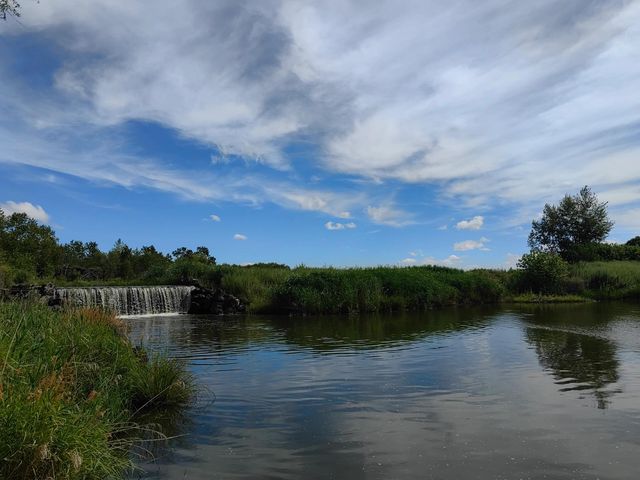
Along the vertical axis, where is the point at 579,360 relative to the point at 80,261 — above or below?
below

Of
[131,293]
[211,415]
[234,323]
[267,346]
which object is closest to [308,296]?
[234,323]

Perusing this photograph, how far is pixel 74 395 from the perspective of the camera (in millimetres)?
5824

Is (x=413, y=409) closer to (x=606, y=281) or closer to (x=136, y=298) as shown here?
(x=136, y=298)

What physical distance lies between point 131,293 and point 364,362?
782 inches

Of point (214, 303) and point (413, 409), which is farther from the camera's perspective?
point (214, 303)

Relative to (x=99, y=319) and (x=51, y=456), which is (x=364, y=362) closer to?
(x=99, y=319)

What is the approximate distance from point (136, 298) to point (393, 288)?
14.9 meters

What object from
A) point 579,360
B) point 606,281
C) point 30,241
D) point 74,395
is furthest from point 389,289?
point 30,241

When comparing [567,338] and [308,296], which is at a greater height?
[308,296]

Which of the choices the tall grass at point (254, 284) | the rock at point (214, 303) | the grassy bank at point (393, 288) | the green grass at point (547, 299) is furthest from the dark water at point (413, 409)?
the green grass at point (547, 299)

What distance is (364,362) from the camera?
12.9m

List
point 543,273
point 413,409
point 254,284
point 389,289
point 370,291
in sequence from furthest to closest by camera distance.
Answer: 1. point 543,273
2. point 254,284
3. point 389,289
4. point 370,291
5. point 413,409

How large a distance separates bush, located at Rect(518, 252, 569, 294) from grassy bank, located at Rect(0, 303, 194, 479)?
1369 inches

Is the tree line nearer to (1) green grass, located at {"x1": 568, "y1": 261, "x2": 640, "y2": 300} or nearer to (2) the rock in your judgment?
(2) the rock
